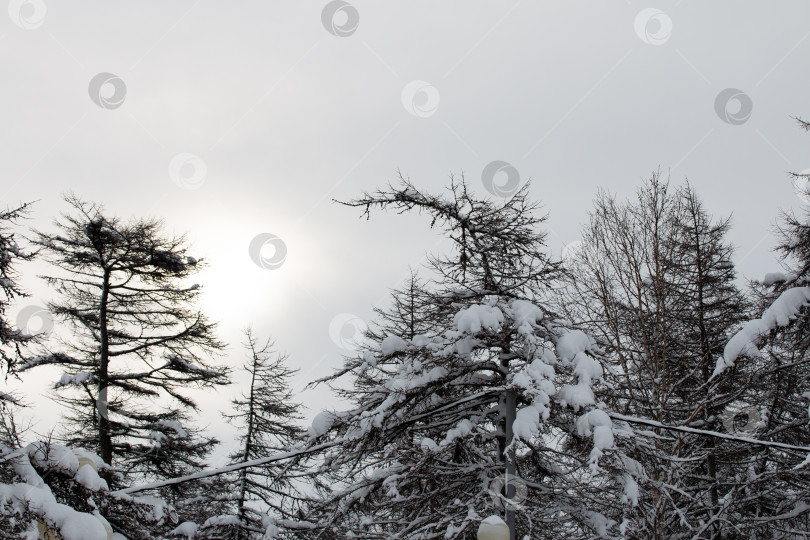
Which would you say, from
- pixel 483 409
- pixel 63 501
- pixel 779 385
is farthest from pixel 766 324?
pixel 63 501

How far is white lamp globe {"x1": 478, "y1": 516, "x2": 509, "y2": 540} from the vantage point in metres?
5.44

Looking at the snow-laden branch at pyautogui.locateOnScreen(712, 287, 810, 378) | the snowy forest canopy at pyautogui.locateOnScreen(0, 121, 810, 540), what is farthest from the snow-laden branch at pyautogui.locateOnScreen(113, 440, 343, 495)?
the snow-laden branch at pyautogui.locateOnScreen(712, 287, 810, 378)

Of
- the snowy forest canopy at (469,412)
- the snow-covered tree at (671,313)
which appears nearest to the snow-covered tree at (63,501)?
the snowy forest canopy at (469,412)

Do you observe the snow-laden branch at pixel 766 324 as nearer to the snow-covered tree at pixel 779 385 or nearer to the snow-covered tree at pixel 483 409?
the snow-covered tree at pixel 779 385

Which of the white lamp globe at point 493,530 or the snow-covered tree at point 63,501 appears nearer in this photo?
the snow-covered tree at point 63,501

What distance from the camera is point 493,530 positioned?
17.9 ft

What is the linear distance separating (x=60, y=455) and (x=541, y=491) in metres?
5.52

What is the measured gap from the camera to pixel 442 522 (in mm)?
6555

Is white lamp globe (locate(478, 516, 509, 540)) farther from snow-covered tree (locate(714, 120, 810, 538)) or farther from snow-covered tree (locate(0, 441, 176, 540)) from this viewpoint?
snow-covered tree (locate(714, 120, 810, 538))

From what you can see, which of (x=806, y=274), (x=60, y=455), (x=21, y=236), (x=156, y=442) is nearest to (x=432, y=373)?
(x=60, y=455)

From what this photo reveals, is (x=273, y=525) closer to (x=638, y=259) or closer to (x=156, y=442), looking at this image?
(x=156, y=442)

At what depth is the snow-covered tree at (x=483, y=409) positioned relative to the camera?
653cm

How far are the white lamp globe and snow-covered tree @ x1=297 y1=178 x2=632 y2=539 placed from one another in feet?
2.49

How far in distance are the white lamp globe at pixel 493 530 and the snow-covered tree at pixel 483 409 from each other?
2.49 ft
